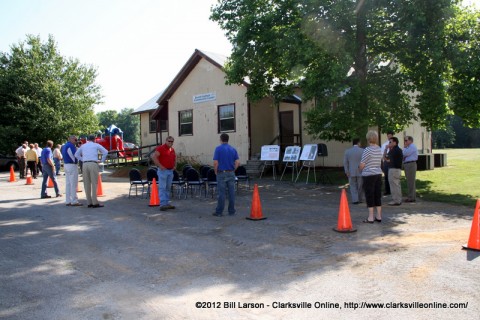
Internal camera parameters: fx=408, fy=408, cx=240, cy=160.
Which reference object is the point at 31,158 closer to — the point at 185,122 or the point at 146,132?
the point at 185,122

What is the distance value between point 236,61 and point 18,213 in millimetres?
8890

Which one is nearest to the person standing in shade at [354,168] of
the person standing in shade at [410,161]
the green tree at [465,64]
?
the person standing in shade at [410,161]

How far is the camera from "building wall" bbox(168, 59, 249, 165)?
21359 mm

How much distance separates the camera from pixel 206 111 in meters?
23.3

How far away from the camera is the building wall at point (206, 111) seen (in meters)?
21.4

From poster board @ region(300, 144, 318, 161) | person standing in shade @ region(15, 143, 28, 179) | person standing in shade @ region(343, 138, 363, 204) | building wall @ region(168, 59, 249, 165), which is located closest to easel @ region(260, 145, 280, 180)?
poster board @ region(300, 144, 318, 161)

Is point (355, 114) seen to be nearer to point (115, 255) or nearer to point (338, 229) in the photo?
point (338, 229)

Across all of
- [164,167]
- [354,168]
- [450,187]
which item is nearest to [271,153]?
[450,187]

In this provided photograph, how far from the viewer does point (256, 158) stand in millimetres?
20438

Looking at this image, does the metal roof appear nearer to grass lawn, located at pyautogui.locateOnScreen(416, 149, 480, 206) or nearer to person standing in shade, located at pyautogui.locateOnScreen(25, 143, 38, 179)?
person standing in shade, located at pyautogui.locateOnScreen(25, 143, 38, 179)

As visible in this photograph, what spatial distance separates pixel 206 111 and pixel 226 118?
161 cm

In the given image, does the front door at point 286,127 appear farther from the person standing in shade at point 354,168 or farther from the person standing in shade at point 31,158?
the person standing in shade at point 31,158

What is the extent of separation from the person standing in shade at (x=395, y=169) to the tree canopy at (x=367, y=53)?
2723mm

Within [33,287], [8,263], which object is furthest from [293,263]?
[8,263]
